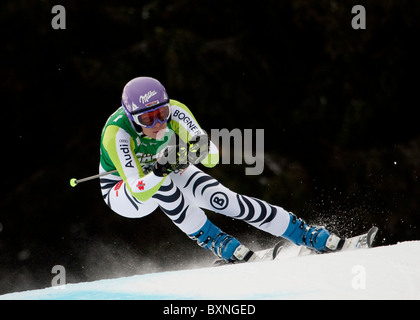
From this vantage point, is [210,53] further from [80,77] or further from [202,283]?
[202,283]

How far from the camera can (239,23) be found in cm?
1145

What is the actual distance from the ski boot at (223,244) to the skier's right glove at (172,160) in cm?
104

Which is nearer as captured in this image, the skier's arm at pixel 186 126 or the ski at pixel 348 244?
the skier's arm at pixel 186 126

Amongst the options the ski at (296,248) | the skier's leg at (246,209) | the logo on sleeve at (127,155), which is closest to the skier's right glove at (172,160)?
the logo on sleeve at (127,155)

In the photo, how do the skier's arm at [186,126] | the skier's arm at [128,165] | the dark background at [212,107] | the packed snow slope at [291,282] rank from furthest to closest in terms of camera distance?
the dark background at [212,107] < the skier's arm at [186,126] < the skier's arm at [128,165] < the packed snow slope at [291,282]

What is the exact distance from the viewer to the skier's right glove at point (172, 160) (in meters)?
4.57

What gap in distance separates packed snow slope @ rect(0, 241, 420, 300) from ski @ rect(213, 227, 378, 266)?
1.30 ft

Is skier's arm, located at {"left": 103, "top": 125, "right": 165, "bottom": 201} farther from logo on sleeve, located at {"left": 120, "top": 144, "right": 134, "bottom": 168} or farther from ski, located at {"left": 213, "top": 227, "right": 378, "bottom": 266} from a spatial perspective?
ski, located at {"left": 213, "top": 227, "right": 378, "bottom": 266}

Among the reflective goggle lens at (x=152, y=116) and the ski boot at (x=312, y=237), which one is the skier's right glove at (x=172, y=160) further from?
the ski boot at (x=312, y=237)

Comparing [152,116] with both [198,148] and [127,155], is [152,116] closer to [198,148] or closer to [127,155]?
[127,155]

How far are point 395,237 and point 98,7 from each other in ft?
18.7

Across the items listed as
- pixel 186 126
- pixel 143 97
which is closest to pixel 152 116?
pixel 143 97

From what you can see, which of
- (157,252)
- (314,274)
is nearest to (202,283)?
(314,274)

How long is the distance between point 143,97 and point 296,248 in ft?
5.83
